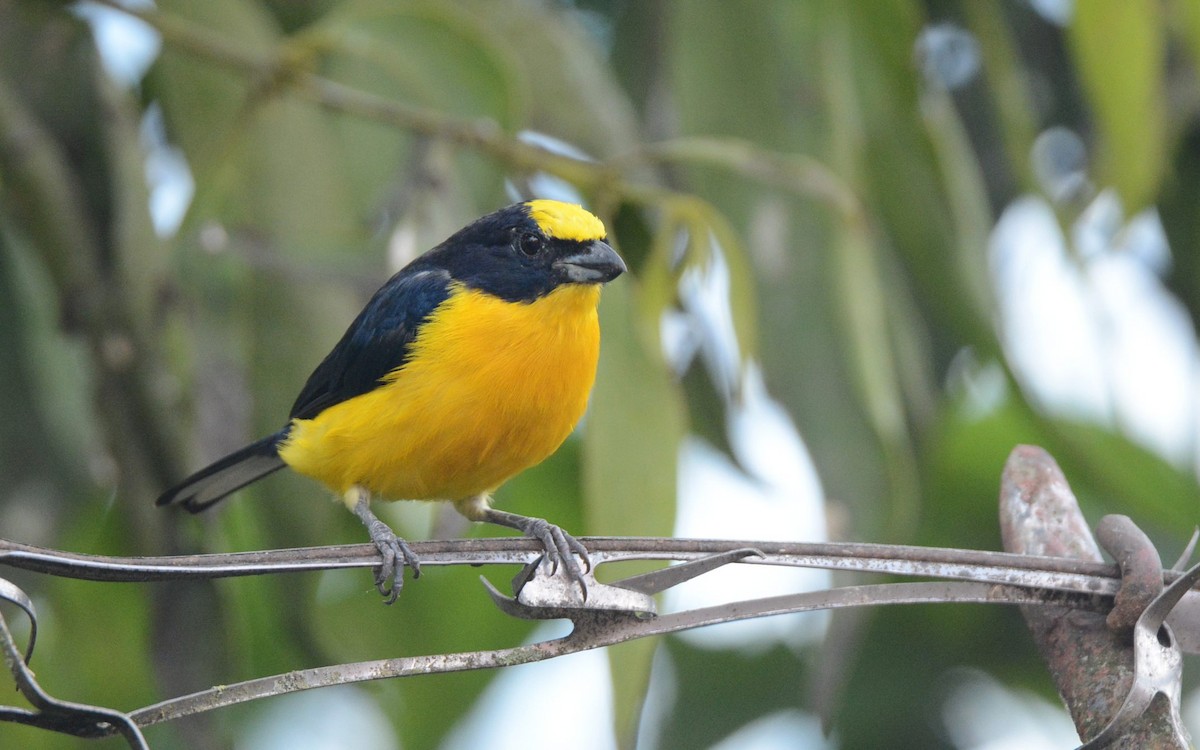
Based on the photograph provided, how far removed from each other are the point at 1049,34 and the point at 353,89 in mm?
2796

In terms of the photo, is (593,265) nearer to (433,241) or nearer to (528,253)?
(528,253)

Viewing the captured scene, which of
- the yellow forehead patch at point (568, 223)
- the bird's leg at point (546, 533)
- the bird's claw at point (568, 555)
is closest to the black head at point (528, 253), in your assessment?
the yellow forehead patch at point (568, 223)

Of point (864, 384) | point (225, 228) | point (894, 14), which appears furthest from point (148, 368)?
point (894, 14)

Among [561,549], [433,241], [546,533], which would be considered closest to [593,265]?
[433,241]

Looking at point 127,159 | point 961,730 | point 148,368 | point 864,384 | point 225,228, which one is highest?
point 127,159

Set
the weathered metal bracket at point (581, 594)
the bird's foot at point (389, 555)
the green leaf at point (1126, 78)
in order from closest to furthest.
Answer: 1. the weathered metal bracket at point (581, 594)
2. the bird's foot at point (389, 555)
3. the green leaf at point (1126, 78)

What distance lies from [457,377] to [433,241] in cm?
52

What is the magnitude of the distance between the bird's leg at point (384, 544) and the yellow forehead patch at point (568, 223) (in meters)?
0.68

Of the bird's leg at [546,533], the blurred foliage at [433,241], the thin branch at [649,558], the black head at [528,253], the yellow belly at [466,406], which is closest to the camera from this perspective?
the thin branch at [649,558]

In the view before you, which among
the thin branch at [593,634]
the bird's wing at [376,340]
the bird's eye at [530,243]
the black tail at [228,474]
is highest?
the bird's eye at [530,243]

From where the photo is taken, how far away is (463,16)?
339 centimetres

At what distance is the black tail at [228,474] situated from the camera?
296 centimetres

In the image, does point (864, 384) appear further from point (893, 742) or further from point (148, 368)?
point (893, 742)

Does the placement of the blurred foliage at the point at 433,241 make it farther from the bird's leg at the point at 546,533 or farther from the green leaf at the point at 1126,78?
the bird's leg at the point at 546,533
